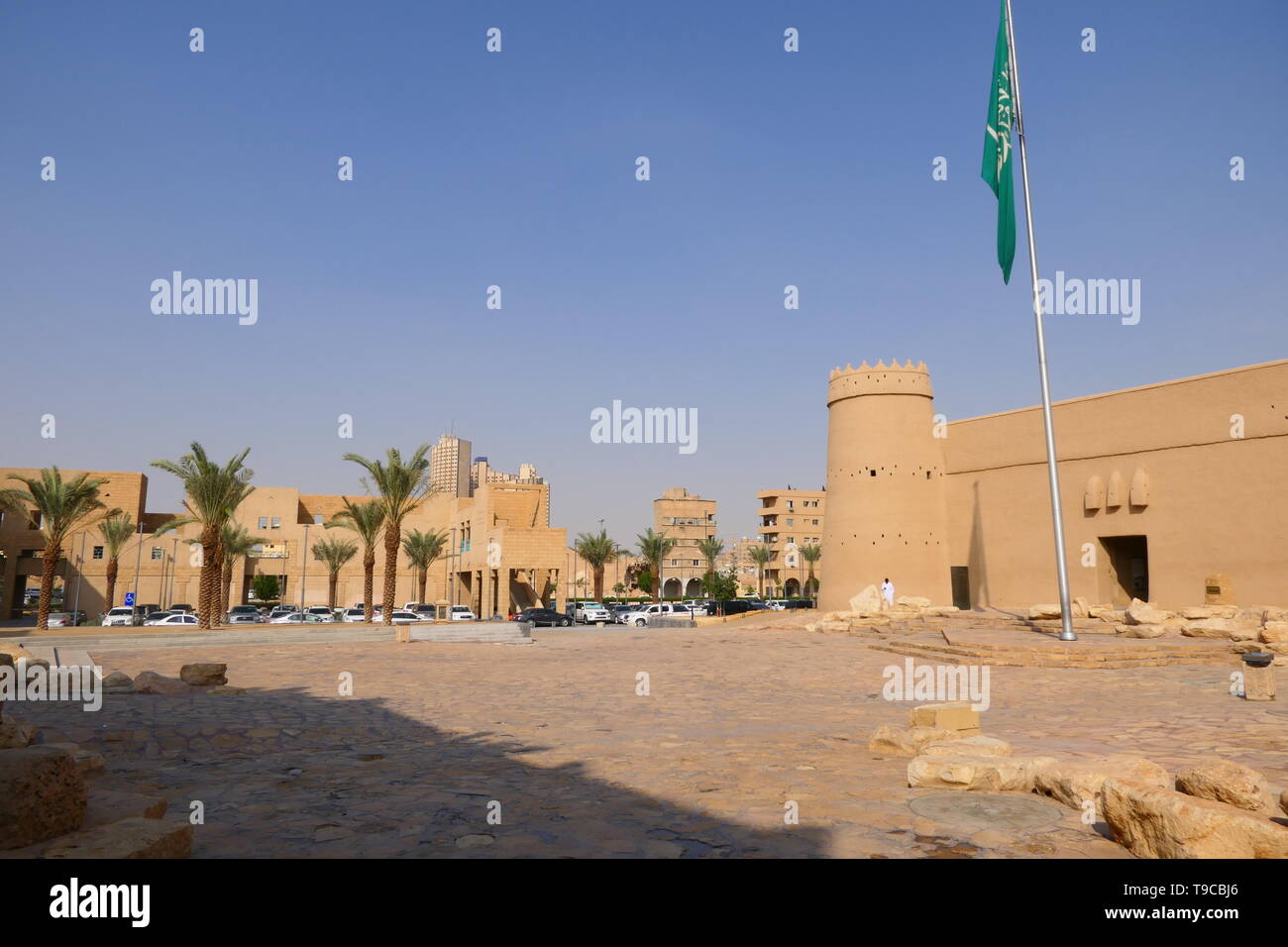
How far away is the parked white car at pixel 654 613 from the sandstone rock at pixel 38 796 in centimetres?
3961

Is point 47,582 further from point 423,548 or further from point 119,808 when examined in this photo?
point 119,808

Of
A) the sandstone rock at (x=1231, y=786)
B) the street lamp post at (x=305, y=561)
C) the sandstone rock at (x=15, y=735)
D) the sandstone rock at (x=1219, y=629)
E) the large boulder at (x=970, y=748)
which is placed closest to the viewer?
the sandstone rock at (x=1231, y=786)

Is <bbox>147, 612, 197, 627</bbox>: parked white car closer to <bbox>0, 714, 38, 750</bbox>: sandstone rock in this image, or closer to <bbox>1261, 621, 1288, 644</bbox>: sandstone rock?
<bbox>0, 714, 38, 750</bbox>: sandstone rock

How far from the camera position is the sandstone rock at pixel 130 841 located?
3.88 metres

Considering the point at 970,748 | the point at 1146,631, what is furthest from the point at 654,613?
the point at 970,748

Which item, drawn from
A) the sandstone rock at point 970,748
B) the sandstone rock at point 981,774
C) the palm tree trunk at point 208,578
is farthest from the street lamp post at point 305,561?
the sandstone rock at point 981,774

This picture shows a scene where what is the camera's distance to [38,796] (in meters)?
4.18

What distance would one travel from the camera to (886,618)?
28.2 meters

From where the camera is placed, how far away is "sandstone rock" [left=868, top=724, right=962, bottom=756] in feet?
24.5

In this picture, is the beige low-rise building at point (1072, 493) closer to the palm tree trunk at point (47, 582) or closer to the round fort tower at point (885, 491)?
the round fort tower at point (885, 491)
